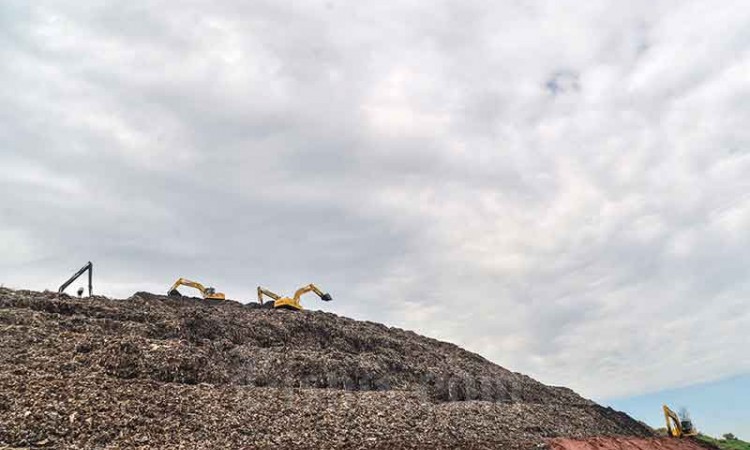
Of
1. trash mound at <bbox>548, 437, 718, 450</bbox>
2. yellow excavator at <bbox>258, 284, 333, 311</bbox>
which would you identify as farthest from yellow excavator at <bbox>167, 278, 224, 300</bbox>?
trash mound at <bbox>548, 437, 718, 450</bbox>

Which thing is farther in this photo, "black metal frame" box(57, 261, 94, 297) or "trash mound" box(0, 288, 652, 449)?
"black metal frame" box(57, 261, 94, 297)

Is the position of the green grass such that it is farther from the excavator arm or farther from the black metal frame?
the black metal frame

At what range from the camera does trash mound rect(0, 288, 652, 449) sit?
14289 millimetres

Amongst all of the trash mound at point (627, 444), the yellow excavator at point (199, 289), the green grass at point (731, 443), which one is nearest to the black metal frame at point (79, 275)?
the yellow excavator at point (199, 289)

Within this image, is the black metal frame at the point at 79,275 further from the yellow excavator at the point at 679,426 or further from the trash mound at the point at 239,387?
the yellow excavator at the point at 679,426

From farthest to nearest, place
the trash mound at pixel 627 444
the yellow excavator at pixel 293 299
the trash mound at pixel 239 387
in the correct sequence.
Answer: the yellow excavator at pixel 293 299, the trash mound at pixel 627 444, the trash mound at pixel 239 387

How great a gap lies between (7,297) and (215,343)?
25.4 feet

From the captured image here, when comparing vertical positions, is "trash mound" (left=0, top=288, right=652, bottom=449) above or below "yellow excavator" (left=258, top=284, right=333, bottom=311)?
below

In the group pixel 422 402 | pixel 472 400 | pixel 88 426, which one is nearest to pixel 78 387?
pixel 88 426

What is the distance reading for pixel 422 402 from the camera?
2059 centimetres

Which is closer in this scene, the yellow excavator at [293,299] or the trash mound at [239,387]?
the trash mound at [239,387]

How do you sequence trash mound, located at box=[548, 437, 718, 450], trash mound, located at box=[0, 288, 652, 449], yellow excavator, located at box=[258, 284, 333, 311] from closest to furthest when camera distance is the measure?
trash mound, located at box=[0, 288, 652, 449], trash mound, located at box=[548, 437, 718, 450], yellow excavator, located at box=[258, 284, 333, 311]

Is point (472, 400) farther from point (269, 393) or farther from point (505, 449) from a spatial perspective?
point (269, 393)

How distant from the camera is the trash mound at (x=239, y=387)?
1429 cm
